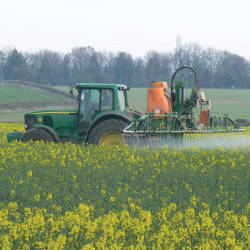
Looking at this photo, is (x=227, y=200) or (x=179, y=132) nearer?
(x=227, y=200)

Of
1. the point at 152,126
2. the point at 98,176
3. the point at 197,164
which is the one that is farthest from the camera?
the point at 152,126

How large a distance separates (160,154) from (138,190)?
3760 millimetres

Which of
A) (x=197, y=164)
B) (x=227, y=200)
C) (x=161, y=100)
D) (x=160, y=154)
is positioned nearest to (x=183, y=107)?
(x=161, y=100)

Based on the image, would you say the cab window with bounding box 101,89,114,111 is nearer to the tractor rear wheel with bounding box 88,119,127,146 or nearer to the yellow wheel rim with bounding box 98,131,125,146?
the tractor rear wheel with bounding box 88,119,127,146

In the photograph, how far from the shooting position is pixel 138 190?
9.40 metres

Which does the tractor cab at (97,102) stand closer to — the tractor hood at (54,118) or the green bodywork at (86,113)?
the green bodywork at (86,113)

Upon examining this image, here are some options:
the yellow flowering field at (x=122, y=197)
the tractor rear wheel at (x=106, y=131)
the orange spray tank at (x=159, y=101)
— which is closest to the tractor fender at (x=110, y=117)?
the tractor rear wheel at (x=106, y=131)

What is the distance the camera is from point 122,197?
28.0 feet

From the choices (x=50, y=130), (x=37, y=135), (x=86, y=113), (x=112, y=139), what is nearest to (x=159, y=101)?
(x=112, y=139)

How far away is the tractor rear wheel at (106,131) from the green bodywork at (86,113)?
177 millimetres

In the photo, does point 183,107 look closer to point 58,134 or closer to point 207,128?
point 207,128

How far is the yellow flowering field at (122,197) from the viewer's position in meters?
6.08

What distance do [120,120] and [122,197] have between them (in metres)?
5.72

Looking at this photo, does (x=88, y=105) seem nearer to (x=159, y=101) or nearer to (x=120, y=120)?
(x=120, y=120)
